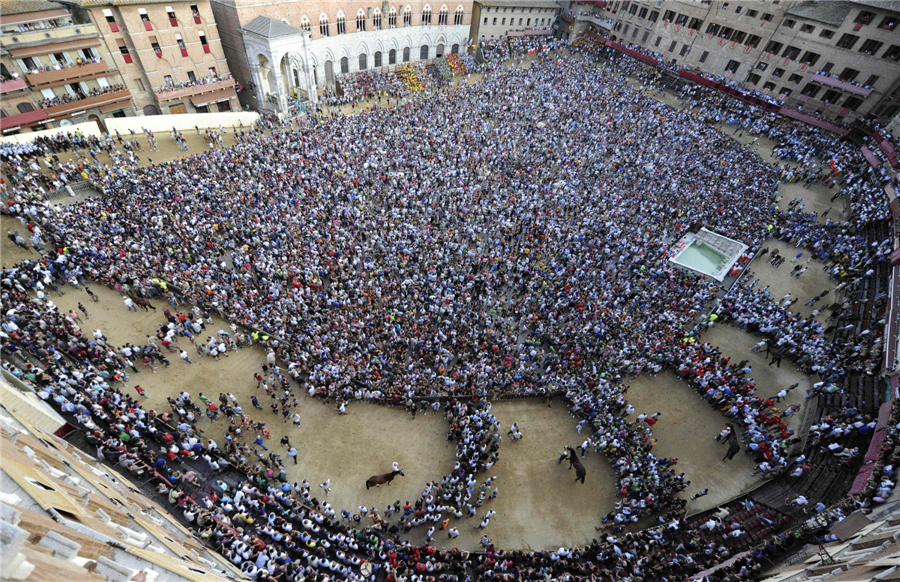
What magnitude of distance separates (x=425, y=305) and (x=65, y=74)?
123 feet

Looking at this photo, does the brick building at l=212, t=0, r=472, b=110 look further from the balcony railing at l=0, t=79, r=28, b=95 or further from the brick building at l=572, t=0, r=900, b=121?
Answer: the brick building at l=572, t=0, r=900, b=121

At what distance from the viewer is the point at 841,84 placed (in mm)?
42781

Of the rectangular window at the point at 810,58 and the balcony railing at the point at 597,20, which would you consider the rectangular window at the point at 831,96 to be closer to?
the rectangular window at the point at 810,58

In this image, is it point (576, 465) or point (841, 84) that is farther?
point (841, 84)

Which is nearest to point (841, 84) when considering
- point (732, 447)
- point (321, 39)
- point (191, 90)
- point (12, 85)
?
point (732, 447)

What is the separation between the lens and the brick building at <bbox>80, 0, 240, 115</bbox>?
117 ft

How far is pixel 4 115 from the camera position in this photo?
31422 mm

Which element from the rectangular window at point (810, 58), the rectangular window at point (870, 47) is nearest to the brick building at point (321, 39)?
the rectangular window at point (810, 58)

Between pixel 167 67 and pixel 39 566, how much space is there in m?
47.1

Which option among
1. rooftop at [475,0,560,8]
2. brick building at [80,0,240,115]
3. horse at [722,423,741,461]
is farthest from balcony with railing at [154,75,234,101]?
horse at [722,423,741,461]

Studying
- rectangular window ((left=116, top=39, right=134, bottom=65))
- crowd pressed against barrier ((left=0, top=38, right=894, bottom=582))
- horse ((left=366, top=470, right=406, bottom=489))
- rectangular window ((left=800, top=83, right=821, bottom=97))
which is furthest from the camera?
rectangular window ((left=800, top=83, right=821, bottom=97))

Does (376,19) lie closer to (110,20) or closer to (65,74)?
(110,20)

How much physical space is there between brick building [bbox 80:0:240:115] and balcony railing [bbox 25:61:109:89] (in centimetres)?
201

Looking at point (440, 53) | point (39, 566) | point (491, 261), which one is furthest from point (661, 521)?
point (440, 53)
